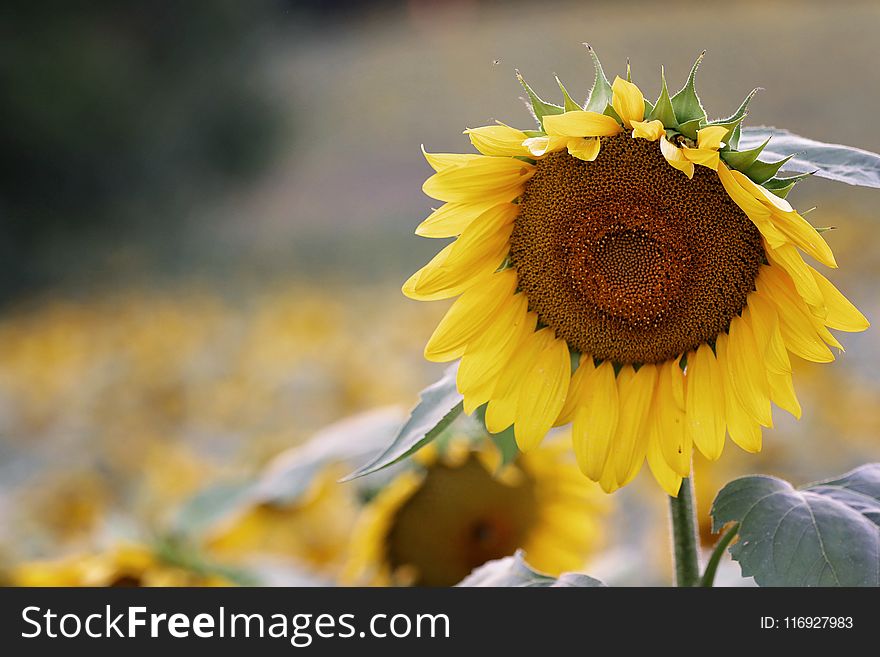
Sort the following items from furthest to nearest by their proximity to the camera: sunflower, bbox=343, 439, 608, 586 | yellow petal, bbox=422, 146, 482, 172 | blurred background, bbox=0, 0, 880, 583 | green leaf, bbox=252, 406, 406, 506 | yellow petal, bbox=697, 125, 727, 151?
blurred background, bbox=0, 0, 880, 583 → sunflower, bbox=343, 439, 608, 586 → green leaf, bbox=252, 406, 406, 506 → yellow petal, bbox=422, 146, 482, 172 → yellow petal, bbox=697, 125, 727, 151

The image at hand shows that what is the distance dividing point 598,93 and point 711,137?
122 millimetres

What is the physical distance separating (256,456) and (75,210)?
22.3 feet

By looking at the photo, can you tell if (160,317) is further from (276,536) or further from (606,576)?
(606,576)

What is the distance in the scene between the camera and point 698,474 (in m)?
1.98

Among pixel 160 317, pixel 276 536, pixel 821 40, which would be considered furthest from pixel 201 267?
pixel 276 536

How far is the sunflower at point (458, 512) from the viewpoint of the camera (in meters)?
1.58

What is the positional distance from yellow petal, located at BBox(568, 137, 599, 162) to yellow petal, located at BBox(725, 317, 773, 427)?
A: 22 cm

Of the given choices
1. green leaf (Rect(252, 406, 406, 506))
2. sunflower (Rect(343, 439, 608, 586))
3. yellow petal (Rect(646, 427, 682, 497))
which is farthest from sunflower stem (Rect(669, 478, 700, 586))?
sunflower (Rect(343, 439, 608, 586))

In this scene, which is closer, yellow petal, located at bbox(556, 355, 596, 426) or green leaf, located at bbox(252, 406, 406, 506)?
yellow petal, located at bbox(556, 355, 596, 426)

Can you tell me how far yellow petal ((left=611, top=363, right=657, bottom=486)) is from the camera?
0.94 metres

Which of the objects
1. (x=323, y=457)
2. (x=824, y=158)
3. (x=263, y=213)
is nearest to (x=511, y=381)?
(x=824, y=158)

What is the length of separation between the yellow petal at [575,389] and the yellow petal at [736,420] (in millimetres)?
126

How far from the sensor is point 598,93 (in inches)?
35.0

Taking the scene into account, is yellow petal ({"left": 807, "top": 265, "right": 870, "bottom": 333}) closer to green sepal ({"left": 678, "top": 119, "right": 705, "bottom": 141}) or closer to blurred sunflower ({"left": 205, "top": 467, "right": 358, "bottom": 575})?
green sepal ({"left": 678, "top": 119, "right": 705, "bottom": 141})
